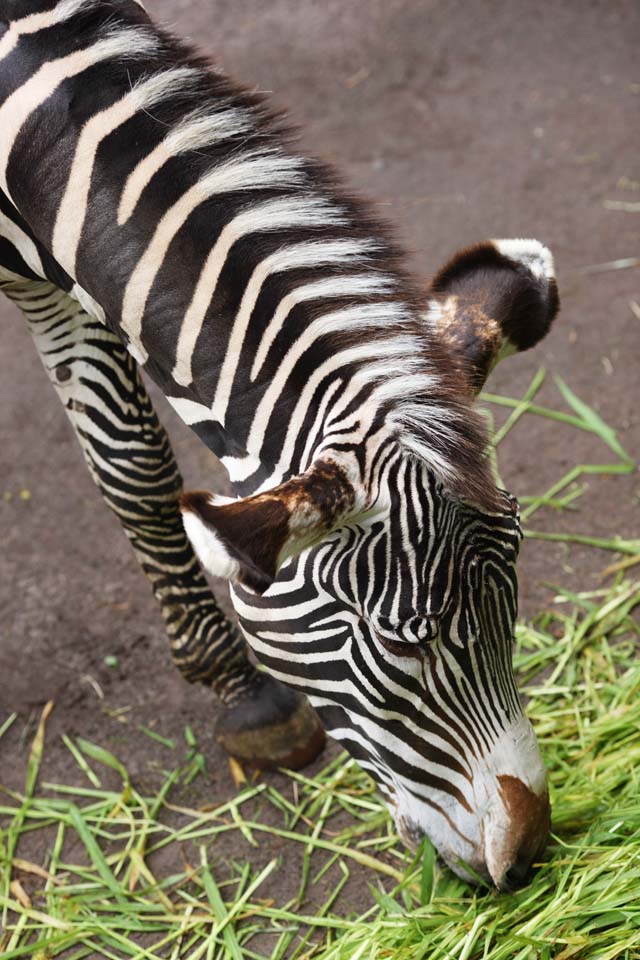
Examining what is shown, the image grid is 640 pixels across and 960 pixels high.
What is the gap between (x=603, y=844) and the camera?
322cm

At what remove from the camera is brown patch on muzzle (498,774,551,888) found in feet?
8.79

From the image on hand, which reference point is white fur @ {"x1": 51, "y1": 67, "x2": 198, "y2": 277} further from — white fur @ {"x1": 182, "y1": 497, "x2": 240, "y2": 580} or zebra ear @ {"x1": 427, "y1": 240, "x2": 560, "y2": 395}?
white fur @ {"x1": 182, "y1": 497, "x2": 240, "y2": 580}

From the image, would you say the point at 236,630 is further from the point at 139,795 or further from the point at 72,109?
the point at 72,109

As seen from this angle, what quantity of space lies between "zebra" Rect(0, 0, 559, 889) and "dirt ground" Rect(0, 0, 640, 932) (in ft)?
1.13

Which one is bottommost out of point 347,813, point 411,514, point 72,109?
point 347,813

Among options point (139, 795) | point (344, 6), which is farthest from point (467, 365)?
point (344, 6)

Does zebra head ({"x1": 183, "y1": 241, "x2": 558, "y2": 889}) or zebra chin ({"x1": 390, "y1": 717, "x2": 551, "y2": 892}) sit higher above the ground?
zebra head ({"x1": 183, "y1": 241, "x2": 558, "y2": 889})

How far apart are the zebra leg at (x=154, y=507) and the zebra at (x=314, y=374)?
661mm

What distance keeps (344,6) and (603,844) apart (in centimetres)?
852

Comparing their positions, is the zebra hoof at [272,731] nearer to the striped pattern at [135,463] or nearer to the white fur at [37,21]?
the striped pattern at [135,463]

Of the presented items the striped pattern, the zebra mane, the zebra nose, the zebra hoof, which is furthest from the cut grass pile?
the zebra mane

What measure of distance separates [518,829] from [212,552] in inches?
48.3

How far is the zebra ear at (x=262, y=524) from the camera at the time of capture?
2135 mm

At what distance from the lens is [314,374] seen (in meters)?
2.54
